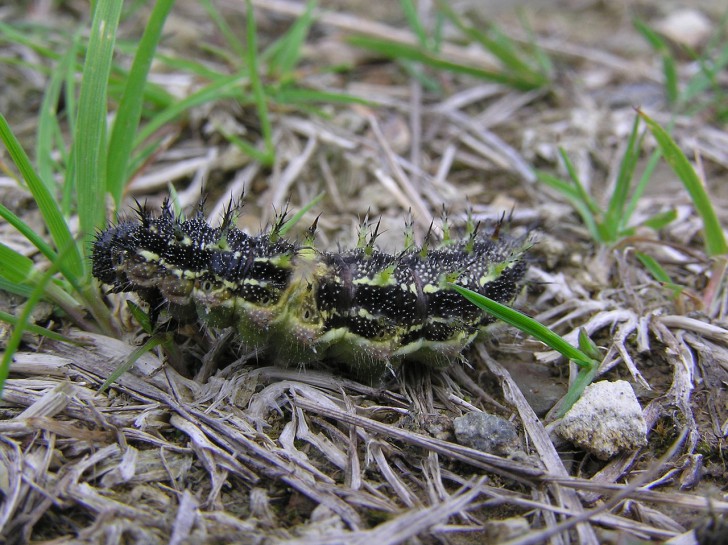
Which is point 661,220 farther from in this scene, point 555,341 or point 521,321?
point 521,321

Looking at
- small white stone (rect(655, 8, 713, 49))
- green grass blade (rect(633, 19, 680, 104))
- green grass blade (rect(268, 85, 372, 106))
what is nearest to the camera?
green grass blade (rect(268, 85, 372, 106))

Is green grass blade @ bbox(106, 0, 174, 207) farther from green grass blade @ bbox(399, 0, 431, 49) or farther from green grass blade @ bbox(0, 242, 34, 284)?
green grass blade @ bbox(399, 0, 431, 49)

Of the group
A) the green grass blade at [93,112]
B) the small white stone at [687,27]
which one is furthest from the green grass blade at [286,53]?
the small white stone at [687,27]

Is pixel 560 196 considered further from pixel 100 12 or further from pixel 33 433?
pixel 33 433

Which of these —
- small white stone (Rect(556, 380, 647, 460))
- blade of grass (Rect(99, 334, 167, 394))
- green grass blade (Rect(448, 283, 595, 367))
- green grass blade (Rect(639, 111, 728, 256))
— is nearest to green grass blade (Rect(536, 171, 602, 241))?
green grass blade (Rect(639, 111, 728, 256))

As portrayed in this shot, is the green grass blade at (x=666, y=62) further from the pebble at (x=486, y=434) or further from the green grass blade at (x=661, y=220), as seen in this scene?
the pebble at (x=486, y=434)

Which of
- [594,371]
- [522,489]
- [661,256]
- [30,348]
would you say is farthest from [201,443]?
[661,256]
